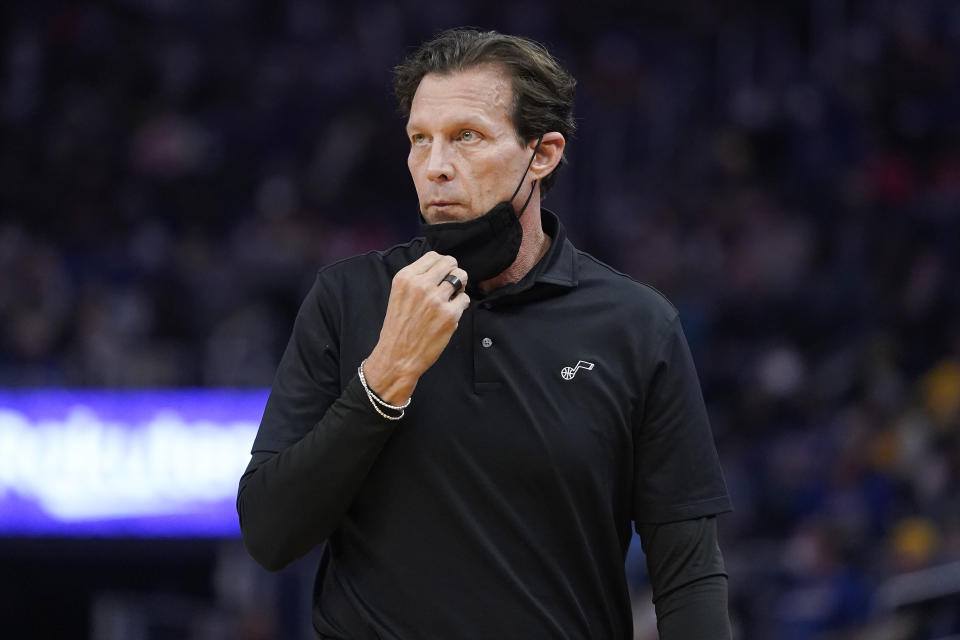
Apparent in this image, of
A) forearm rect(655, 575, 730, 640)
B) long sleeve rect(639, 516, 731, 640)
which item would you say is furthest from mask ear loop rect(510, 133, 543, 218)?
forearm rect(655, 575, 730, 640)

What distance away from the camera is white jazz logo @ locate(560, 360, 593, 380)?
8.42ft

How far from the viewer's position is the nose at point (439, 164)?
2535 millimetres

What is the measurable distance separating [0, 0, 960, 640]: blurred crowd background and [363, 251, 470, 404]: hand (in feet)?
17.6

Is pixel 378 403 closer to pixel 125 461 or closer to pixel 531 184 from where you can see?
pixel 531 184

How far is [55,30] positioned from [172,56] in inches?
48.6

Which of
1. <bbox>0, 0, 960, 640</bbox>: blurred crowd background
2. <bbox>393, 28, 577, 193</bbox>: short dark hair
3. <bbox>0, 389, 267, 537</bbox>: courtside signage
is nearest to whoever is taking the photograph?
<bbox>393, 28, 577, 193</bbox>: short dark hair

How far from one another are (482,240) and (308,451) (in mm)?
498

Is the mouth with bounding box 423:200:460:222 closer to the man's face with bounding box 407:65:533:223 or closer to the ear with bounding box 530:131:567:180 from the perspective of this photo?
the man's face with bounding box 407:65:533:223

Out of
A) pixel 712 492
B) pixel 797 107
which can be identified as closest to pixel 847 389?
pixel 797 107

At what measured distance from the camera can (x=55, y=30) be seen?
13.2 m

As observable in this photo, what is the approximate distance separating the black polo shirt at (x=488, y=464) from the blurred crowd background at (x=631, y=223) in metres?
4.96

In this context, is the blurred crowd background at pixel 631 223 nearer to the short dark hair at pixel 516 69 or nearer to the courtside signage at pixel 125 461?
the courtside signage at pixel 125 461

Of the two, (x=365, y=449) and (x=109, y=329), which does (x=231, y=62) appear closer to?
(x=109, y=329)

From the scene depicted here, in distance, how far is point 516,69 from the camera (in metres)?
2.62
